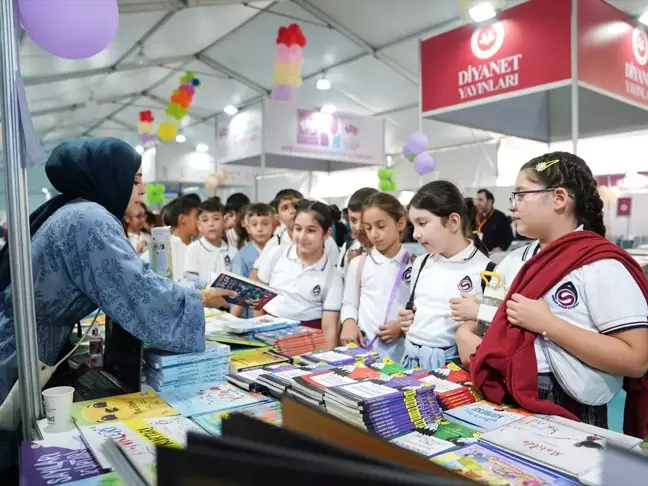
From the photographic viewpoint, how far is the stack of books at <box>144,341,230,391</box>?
4.60ft

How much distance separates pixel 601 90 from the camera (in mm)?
3295

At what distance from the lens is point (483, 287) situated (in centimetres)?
188

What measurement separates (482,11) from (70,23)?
2.64 metres

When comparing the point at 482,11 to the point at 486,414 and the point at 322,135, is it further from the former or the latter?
the point at 322,135

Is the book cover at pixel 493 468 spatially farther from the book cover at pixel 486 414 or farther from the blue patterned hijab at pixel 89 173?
the blue patterned hijab at pixel 89 173

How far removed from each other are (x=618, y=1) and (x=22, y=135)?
6.41m

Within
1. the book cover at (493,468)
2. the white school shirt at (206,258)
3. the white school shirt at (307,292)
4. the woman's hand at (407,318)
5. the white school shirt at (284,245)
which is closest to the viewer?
the book cover at (493,468)

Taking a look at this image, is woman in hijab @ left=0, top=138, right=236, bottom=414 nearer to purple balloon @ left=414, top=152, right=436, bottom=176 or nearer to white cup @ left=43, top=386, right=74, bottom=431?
white cup @ left=43, top=386, right=74, bottom=431

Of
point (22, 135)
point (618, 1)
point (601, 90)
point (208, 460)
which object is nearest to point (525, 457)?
point (208, 460)

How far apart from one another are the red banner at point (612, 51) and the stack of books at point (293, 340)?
236cm

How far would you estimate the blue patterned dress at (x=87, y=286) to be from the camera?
1.28m

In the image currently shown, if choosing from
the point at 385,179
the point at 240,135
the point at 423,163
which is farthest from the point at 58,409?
the point at 385,179

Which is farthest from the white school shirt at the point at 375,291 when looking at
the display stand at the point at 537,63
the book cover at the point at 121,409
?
the display stand at the point at 537,63

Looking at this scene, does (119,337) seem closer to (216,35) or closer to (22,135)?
(22,135)
